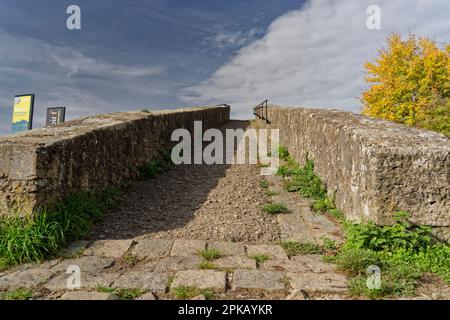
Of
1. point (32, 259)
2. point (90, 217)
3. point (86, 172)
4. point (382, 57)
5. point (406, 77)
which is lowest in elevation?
point (32, 259)

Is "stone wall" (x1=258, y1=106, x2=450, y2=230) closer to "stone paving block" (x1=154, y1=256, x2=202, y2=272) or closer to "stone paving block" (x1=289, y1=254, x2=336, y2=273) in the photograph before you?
"stone paving block" (x1=289, y1=254, x2=336, y2=273)

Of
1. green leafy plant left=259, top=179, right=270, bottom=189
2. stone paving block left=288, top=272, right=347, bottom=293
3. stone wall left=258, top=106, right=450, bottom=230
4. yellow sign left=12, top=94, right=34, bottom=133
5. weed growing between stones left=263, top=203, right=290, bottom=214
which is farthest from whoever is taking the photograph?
yellow sign left=12, top=94, right=34, bottom=133

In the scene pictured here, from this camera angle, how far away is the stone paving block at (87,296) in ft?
9.02

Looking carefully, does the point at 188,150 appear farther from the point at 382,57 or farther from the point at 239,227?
the point at 382,57

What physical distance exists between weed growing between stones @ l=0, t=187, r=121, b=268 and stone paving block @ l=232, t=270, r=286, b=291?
79.4 inches

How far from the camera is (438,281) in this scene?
3.16 metres

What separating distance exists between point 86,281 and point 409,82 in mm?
24064

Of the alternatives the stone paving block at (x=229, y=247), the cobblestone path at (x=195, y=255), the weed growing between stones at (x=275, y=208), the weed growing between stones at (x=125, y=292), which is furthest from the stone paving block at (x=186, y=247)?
the weed growing between stones at (x=275, y=208)

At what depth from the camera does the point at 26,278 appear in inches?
126

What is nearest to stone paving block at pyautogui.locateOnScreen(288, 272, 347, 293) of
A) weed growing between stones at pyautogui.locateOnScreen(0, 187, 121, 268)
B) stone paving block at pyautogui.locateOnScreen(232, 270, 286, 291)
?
stone paving block at pyautogui.locateOnScreen(232, 270, 286, 291)

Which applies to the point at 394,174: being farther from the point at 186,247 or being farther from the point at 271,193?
the point at 271,193

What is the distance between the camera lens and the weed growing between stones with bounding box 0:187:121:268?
11.9 ft
